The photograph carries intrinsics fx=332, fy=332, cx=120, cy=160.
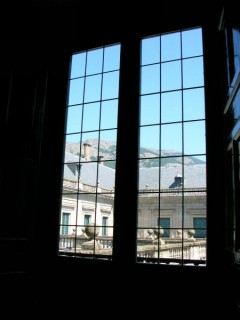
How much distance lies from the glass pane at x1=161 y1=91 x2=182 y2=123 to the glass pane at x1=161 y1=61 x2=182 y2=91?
0.09m

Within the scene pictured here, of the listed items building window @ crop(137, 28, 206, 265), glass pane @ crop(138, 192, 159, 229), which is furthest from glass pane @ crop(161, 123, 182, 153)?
glass pane @ crop(138, 192, 159, 229)

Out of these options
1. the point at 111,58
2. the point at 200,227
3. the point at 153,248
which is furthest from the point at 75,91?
the point at 200,227

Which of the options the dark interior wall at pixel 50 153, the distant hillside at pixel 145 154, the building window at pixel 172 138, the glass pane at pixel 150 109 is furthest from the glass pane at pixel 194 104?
the distant hillside at pixel 145 154

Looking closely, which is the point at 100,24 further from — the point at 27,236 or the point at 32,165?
the point at 27,236

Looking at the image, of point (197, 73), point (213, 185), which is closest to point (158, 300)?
point (213, 185)

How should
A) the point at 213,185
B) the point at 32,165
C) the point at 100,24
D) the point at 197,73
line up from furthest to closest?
1. the point at 100,24
2. the point at 32,165
3. the point at 197,73
4. the point at 213,185

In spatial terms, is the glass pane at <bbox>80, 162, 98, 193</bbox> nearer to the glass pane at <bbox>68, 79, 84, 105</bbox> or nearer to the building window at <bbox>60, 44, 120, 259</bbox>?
the building window at <bbox>60, 44, 120, 259</bbox>

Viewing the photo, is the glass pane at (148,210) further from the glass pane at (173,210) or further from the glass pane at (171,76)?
the glass pane at (171,76)

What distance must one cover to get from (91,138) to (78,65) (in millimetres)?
1151

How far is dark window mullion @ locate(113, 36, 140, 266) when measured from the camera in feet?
12.6

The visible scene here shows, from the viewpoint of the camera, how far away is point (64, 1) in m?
4.54

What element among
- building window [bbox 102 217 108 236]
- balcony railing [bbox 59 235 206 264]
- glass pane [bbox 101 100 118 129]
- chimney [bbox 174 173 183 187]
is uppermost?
glass pane [bbox 101 100 118 129]

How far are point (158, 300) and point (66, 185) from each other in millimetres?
1849

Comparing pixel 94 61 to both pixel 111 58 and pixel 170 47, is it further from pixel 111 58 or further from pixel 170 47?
pixel 170 47
